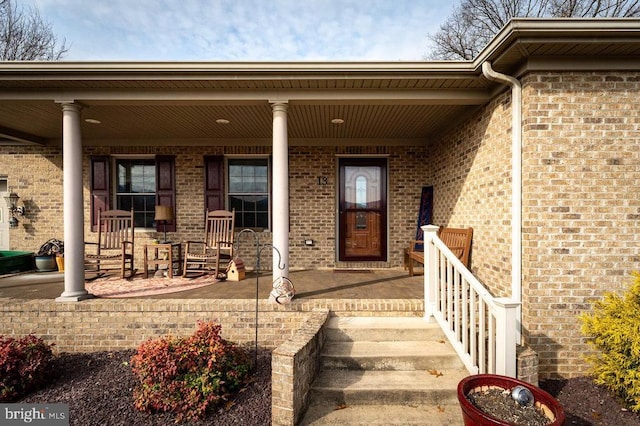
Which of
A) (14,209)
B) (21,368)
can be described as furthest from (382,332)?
(14,209)

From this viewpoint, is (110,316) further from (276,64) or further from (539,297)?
(539,297)

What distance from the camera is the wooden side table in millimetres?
4797

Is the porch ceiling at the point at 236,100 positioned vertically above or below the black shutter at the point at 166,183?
above

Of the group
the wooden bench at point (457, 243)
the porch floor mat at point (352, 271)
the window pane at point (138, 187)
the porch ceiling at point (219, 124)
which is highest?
the porch ceiling at point (219, 124)

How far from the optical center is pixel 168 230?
19.7 ft

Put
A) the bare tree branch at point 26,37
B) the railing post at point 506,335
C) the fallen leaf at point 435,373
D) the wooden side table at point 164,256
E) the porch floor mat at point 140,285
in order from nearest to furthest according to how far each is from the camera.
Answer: the railing post at point 506,335 < the fallen leaf at point 435,373 < the porch floor mat at point 140,285 < the wooden side table at point 164,256 < the bare tree branch at point 26,37

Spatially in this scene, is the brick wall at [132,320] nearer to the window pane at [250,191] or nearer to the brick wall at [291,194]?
the brick wall at [291,194]

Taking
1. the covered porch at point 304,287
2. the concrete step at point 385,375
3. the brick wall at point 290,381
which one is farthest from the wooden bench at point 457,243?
the brick wall at point 290,381

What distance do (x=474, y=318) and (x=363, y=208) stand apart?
3511 mm

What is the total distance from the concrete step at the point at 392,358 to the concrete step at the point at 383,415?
382mm

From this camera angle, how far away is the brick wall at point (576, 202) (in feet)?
9.89

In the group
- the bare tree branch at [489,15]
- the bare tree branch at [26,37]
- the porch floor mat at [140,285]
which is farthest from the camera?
the bare tree branch at [26,37]

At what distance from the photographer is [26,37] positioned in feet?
34.3

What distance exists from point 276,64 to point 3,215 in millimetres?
6593
